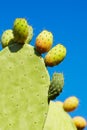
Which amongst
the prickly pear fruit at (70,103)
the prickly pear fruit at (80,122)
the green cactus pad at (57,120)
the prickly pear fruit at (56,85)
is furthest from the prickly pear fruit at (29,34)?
the prickly pear fruit at (80,122)

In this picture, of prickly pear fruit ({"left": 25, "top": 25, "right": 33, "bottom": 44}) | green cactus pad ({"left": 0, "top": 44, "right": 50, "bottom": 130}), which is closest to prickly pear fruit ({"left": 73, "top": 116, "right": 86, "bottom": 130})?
green cactus pad ({"left": 0, "top": 44, "right": 50, "bottom": 130})

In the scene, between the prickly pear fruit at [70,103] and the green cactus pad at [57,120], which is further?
the prickly pear fruit at [70,103]

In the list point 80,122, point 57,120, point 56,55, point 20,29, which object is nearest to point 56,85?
point 56,55

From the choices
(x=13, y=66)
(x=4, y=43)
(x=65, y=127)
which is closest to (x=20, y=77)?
(x=13, y=66)

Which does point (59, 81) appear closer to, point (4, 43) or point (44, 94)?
point (44, 94)

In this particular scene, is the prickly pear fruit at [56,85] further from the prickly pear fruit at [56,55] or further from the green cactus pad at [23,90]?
the prickly pear fruit at [56,55]

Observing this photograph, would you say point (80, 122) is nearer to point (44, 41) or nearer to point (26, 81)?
point (26, 81)
